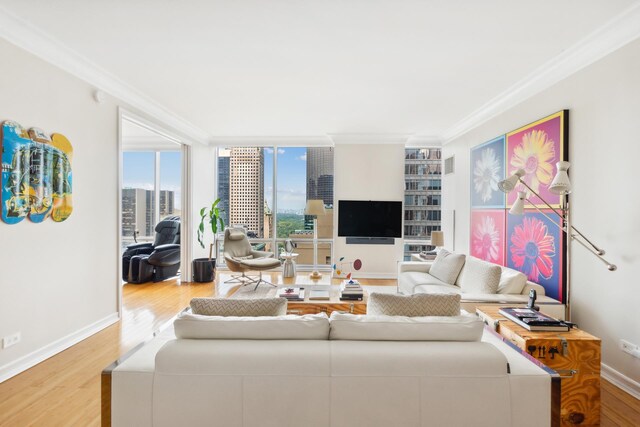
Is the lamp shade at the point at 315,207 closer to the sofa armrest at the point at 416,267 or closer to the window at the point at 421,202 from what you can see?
the window at the point at 421,202

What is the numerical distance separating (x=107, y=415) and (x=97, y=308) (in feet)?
8.29

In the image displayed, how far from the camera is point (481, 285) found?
3350 mm

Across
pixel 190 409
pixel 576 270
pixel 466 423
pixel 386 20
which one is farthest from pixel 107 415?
pixel 576 270

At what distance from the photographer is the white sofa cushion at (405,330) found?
1642mm

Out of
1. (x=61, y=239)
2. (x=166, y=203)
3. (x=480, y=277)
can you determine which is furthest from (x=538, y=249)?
(x=166, y=203)

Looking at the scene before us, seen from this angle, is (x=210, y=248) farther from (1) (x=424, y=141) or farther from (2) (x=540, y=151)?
(2) (x=540, y=151)

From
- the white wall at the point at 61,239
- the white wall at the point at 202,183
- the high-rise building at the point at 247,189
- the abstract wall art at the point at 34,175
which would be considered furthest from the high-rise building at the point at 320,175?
the abstract wall art at the point at 34,175

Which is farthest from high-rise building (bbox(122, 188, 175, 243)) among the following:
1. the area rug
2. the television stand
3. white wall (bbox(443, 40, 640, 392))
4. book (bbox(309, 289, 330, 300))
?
white wall (bbox(443, 40, 640, 392))

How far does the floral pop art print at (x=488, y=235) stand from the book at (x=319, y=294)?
87.0 inches

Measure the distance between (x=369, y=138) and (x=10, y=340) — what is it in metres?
5.40

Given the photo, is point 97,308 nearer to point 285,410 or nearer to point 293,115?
point 285,410

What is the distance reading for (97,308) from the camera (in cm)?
356

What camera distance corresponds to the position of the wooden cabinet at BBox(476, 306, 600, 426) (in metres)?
1.95

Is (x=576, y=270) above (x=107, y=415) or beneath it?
above
